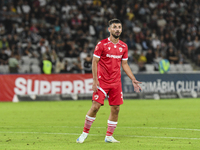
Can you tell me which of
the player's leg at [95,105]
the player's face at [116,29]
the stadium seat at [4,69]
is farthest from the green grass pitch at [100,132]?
the stadium seat at [4,69]

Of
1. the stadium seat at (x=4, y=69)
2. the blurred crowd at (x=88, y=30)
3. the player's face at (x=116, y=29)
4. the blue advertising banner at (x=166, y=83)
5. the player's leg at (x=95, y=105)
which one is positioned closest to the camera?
the player's leg at (x=95, y=105)

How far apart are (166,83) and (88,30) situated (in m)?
7.60

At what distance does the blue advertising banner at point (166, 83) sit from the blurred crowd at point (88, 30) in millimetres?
2945

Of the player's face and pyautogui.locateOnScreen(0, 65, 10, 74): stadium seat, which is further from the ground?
the player's face

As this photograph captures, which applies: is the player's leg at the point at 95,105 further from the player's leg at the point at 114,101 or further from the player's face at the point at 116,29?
the player's face at the point at 116,29

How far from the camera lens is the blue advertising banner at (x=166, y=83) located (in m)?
20.9

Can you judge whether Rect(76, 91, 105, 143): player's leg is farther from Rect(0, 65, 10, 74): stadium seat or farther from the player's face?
Rect(0, 65, 10, 74): stadium seat

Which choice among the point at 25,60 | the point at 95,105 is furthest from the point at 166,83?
the point at 95,105

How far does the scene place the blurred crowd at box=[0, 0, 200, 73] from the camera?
922 inches

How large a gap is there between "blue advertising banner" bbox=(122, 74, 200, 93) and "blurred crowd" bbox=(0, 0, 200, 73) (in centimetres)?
295

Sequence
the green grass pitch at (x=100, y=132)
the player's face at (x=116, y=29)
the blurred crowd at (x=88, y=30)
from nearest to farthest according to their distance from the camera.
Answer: the green grass pitch at (x=100, y=132) < the player's face at (x=116, y=29) < the blurred crowd at (x=88, y=30)

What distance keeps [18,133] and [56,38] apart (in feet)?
52.8

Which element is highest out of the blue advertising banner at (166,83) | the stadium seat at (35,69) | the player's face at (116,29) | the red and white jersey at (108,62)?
the player's face at (116,29)

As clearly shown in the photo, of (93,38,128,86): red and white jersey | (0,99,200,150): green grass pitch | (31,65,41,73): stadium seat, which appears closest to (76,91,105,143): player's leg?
(0,99,200,150): green grass pitch
